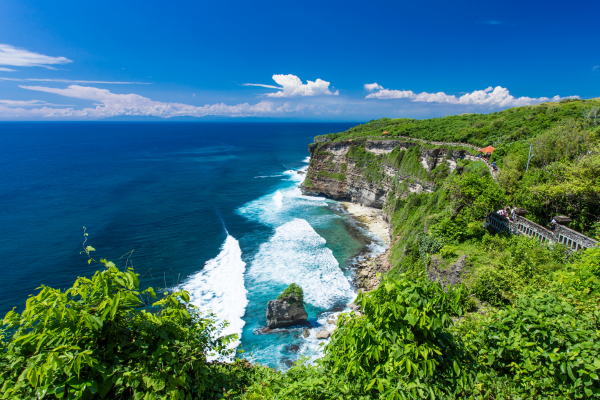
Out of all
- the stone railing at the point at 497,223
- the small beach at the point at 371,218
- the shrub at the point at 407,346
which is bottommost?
the small beach at the point at 371,218

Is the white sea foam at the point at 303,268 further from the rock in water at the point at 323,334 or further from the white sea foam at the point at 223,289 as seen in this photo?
the rock in water at the point at 323,334

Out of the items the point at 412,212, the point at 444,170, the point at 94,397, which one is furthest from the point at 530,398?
the point at 444,170

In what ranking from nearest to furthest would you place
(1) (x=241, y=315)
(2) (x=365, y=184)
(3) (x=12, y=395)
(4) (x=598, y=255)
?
(3) (x=12, y=395) < (4) (x=598, y=255) < (1) (x=241, y=315) < (2) (x=365, y=184)

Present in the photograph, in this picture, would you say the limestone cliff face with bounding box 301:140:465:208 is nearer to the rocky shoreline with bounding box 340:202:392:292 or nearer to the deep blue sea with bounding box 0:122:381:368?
the rocky shoreline with bounding box 340:202:392:292

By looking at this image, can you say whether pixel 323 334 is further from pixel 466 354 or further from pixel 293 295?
pixel 466 354

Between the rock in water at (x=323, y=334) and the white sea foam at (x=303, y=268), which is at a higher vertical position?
the white sea foam at (x=303, y=268)

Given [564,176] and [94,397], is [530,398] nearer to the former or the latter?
[94,397]

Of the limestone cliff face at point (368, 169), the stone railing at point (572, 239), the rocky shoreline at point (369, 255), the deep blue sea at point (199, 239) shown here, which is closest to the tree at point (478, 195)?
the stone railing at point (572, 239)
